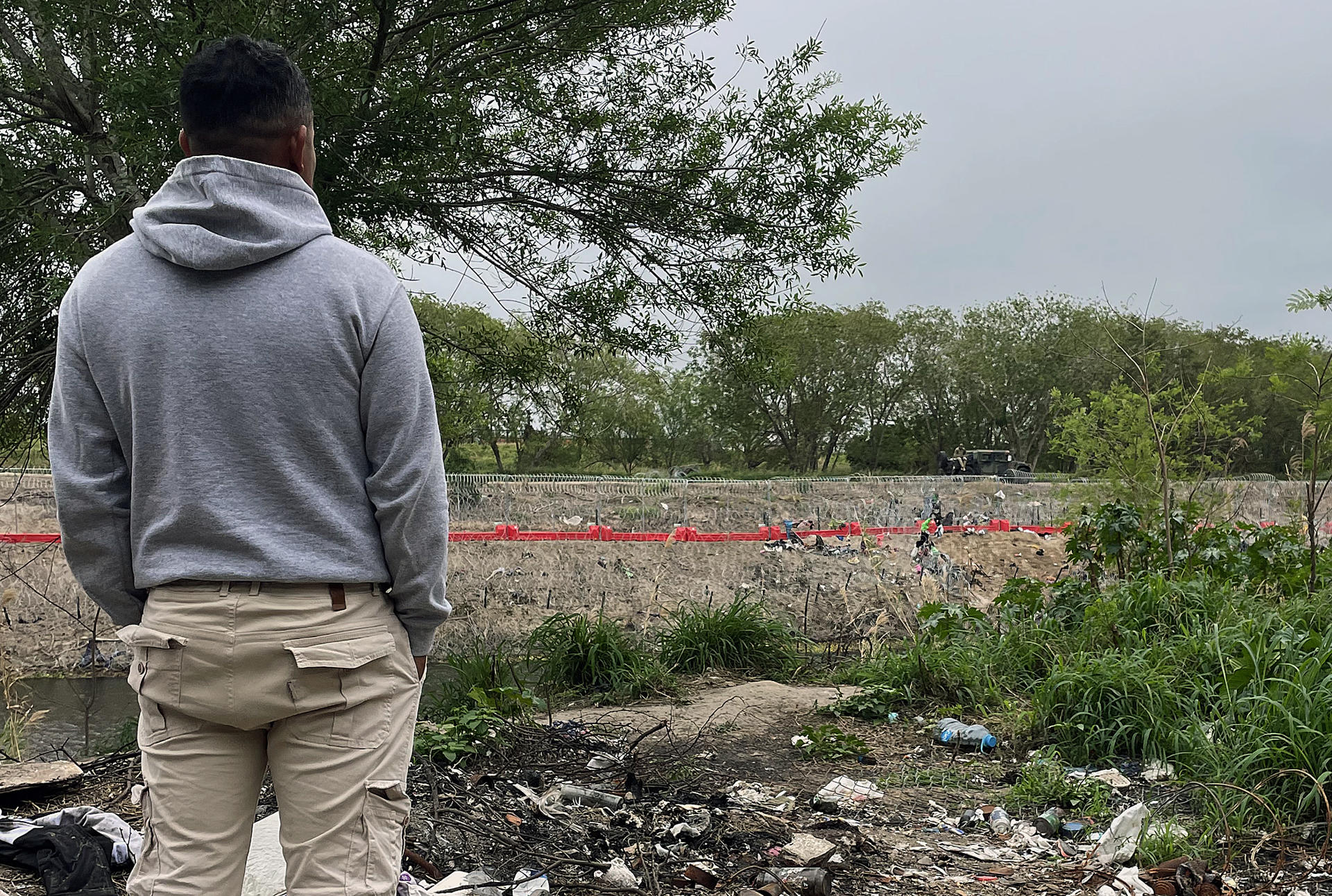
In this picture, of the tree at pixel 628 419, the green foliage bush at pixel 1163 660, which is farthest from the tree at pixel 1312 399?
the tree at pixel 628 419

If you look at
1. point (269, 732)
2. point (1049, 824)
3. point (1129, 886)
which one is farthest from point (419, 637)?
point (1049, 824)

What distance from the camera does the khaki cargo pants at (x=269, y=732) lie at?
1542 mm

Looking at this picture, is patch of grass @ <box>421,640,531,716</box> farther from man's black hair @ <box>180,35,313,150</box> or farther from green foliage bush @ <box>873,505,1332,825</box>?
man's black hair @ <box>180,35,313,150</box>

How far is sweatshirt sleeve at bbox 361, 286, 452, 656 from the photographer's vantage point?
5.33 ft

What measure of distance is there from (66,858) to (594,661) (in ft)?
13.6

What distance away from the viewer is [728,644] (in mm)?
7438

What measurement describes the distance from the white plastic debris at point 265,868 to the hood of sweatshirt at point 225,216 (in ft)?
5.08

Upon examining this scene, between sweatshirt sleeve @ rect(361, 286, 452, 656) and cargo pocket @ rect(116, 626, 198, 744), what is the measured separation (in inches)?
13.6

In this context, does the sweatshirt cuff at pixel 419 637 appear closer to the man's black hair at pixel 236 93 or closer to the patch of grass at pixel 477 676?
the man's black hair at pixel 236 93

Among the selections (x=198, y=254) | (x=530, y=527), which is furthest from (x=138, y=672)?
(x=530, y=527)

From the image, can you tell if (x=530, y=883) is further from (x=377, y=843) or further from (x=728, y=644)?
(x=728, y=644)

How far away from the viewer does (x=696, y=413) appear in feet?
111

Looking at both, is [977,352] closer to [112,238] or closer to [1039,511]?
[1039,511]

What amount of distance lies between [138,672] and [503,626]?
11.5 meters
